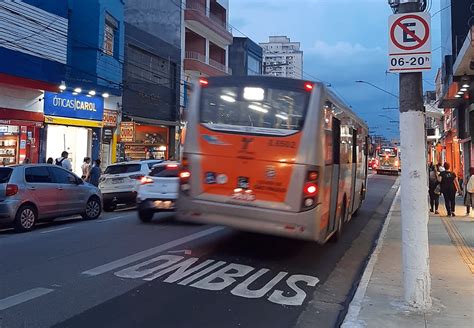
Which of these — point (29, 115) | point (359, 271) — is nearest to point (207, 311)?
point (359, 271)

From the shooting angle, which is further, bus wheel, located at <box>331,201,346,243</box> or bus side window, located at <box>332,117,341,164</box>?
bus wheel, located at <box>331,201,346,243</box>

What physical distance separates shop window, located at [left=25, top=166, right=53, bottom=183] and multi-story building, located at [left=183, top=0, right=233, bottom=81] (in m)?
23.8

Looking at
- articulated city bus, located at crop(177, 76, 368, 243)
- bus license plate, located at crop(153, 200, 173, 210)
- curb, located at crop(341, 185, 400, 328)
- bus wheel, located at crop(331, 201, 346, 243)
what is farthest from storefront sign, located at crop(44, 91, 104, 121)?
curb, located at crop(341, 185, 400, 328)

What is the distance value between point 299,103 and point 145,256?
381 cm

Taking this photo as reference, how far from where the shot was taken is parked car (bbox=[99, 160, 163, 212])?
1695 cm

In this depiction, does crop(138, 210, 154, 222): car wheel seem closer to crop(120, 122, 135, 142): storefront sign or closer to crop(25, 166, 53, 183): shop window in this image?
crop(25, 166, 53, 183): shop window

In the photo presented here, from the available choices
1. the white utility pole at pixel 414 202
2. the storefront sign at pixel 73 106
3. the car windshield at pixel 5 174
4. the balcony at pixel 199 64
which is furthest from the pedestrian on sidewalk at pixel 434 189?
the balcony at pixel 199 64

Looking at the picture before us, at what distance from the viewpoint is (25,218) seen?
1220cm

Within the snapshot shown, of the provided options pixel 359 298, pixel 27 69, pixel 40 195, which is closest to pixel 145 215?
pixel 40 195

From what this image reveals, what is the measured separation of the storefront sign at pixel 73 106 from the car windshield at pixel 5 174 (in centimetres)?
950

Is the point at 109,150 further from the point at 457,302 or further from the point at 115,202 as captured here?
the point at 457,302

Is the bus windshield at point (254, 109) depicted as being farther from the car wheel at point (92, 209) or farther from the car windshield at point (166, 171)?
the car wheel at point (92, 209)

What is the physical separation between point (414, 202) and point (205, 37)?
3665cm

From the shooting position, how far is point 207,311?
19.7 feet
